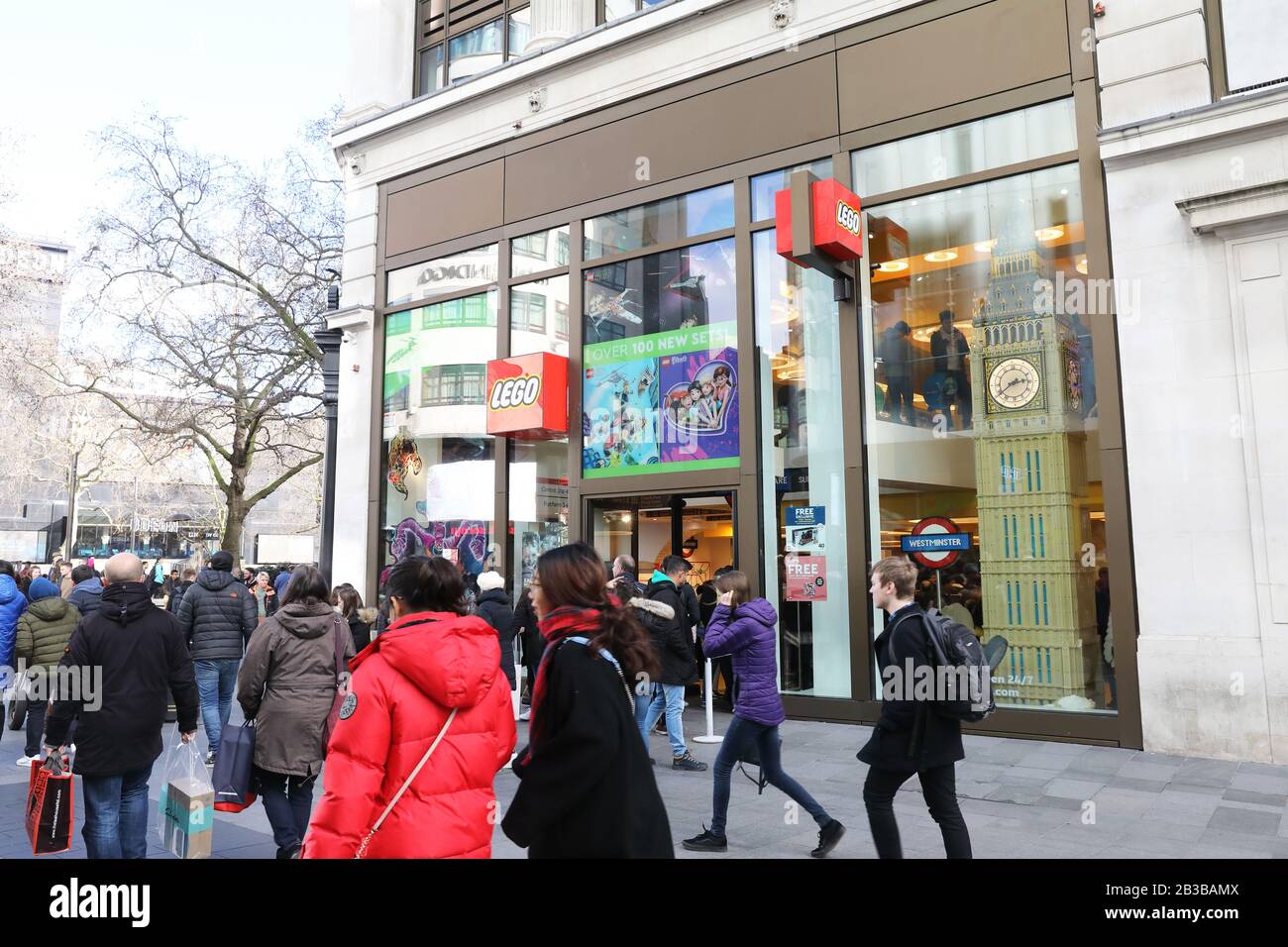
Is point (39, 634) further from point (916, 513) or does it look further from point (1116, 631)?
point (1116, 631)

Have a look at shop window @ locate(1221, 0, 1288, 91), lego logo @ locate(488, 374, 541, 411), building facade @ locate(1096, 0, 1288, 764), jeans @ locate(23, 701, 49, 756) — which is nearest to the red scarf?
jeans @ locate(23, 701, 49, 756)

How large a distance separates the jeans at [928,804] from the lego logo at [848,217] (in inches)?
284

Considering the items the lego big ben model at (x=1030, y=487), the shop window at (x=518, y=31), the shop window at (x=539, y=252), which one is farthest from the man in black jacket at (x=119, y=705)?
the shop window at (x=518, y=31)

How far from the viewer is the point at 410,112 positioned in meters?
15.7

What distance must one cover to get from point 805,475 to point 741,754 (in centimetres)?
554

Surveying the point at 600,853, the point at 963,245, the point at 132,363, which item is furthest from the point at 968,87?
the point at 132,363

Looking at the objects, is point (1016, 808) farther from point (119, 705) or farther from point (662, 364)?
point (662, 364)

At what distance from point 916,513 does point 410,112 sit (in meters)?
11.1

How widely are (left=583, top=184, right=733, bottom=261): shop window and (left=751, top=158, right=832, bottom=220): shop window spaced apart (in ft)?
1.19

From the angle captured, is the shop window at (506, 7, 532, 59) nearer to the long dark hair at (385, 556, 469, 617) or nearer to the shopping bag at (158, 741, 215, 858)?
the shopping bag at (158, 741, 215, 858)

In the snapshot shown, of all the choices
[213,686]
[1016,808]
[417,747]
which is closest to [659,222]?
[213,686]

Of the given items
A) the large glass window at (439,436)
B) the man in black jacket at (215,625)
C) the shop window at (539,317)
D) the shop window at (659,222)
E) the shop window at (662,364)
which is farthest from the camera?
the large glass window at (439,436)

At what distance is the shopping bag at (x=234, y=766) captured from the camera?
4.79 metres

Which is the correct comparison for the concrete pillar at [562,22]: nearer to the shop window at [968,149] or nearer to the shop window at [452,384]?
the shop window at [452,384]
